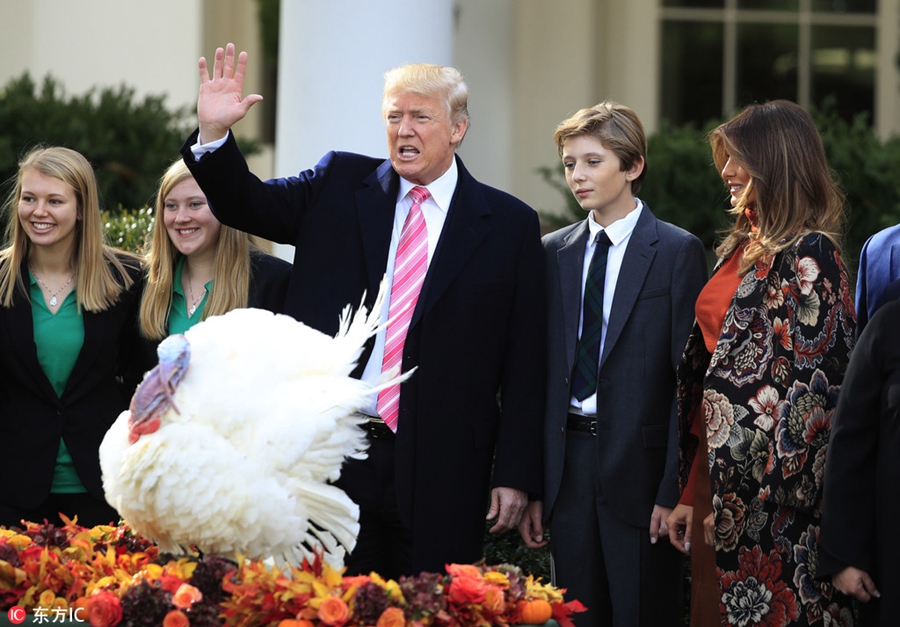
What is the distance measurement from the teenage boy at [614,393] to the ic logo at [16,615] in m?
1.73

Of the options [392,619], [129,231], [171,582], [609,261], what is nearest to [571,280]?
[609,261]

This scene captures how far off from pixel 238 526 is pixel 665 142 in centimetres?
656

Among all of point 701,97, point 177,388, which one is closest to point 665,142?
point 701,97

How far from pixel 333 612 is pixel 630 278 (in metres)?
1.79

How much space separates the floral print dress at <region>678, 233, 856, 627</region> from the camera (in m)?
3.58

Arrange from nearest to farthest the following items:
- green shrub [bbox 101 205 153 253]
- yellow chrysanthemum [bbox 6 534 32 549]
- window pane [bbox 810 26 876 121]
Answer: yellow chrysanthemum [bbox 6 534 32 549], green shrub [bbox 101 205 153 253], window pane [bbox 810 26 876 121]

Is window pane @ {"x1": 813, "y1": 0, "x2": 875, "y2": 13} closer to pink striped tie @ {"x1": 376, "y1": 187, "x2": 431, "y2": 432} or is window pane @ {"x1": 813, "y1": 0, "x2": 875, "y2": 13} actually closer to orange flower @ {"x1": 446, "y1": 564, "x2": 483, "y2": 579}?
pink striped tie @ {"x1": 376, "y1": 187, "x2": 431, "y2": 432}

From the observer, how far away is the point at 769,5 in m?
11.1

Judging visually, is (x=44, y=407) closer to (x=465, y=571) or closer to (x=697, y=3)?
(x=465, y=571)

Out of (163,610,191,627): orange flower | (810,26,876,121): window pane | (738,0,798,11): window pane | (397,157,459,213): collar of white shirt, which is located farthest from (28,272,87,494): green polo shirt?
(810,26,876,121): window pane

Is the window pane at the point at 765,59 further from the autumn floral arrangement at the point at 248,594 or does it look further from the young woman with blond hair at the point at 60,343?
the autumn floral arrangement at the point at 248,594

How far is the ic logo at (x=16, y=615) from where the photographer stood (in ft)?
9.85

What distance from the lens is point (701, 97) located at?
11.2 metres

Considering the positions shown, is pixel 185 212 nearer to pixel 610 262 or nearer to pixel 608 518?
pixel 610 262
